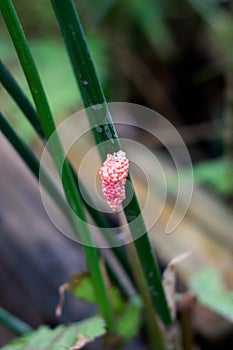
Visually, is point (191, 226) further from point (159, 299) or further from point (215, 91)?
point (215, 91)

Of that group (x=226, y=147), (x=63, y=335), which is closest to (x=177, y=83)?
(x=226, y=147)

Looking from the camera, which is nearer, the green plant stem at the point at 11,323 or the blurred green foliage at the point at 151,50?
the green plant stem at the point at 11,323

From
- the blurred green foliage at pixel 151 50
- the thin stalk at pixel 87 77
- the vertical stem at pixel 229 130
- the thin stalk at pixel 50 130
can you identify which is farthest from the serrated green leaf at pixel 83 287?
the blurred green foliage at pixel 151 50

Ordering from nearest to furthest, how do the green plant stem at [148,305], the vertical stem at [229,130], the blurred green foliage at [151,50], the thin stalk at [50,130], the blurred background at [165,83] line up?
1. the thin stalk at [50,130]
2. the green plant stem at [148,305]
3. the blurred background at [165,83]
4. the vertical stem at [229,130]
5. the blurred green foliage at [151,50]

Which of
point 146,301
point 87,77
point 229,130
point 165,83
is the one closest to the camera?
point 87,77

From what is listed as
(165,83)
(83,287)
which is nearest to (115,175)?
(83,287)

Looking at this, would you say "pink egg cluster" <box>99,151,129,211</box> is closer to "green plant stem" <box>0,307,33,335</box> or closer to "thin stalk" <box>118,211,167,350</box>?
"thin stalk" <box>118,211,167,350</box>

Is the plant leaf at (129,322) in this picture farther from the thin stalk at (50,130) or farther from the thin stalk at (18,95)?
the thin stalk at (18,95)

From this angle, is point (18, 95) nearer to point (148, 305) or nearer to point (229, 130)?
point (148, 305)
